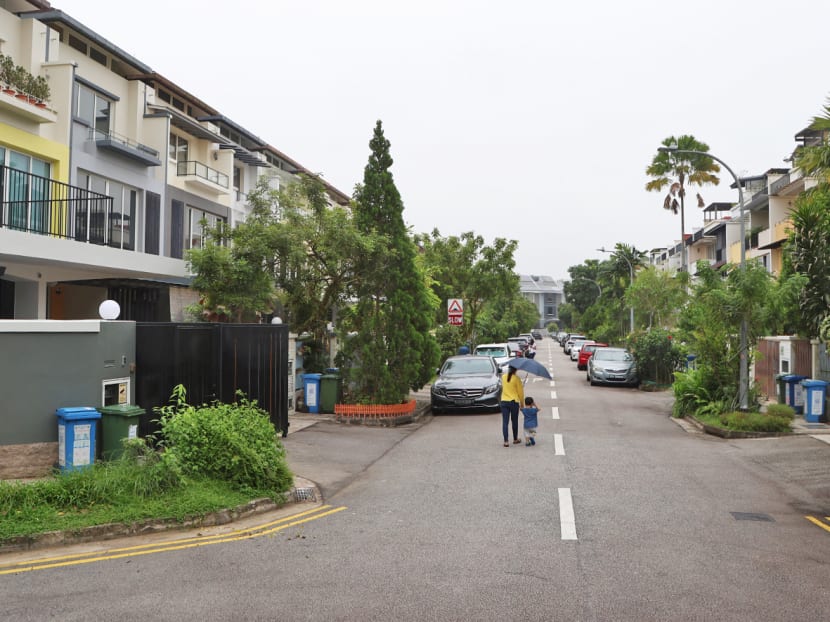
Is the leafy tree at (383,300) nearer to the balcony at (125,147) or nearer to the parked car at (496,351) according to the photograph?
the balcony at (125,147)

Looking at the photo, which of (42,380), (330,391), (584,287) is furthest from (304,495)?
(584,287)

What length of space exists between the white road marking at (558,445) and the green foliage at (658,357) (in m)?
14.5

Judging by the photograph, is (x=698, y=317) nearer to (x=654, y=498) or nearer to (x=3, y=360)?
(x=654, y=498)

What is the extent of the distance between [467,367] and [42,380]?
43.2 ft

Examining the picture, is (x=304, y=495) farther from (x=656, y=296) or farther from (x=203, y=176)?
(x=656, y=296)

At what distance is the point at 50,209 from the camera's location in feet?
53.7

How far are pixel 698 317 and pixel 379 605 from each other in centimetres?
1460

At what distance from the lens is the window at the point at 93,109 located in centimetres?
1912

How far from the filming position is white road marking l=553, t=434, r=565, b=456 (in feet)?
43.5

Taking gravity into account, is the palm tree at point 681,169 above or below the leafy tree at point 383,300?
above

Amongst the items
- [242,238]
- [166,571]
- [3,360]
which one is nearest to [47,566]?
[166,571]

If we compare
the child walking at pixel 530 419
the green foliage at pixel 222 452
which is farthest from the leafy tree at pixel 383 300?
the green foliage at pixel 222 452

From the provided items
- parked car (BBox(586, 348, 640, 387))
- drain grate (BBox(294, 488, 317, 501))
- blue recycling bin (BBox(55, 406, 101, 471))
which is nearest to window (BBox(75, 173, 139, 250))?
blue recycling bin (BBox(55, 406, 101, 471))

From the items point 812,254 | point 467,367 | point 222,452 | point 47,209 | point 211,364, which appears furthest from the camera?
point 467,367
